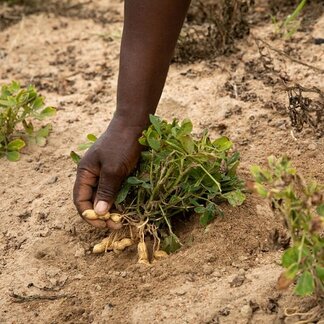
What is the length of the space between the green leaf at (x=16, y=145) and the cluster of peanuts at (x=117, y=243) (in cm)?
74

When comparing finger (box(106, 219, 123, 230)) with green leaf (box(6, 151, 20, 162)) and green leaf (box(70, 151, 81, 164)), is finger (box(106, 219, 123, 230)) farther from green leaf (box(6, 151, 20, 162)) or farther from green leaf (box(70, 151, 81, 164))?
green leaf (box(6, 151, 20, 162))

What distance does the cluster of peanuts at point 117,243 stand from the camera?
243 centimetres

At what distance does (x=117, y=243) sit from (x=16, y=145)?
0.85m

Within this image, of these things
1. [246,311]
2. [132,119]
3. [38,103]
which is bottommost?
[38,103]

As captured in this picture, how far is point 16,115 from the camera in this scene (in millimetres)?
3146

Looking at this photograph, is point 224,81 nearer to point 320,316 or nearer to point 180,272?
point 180,272

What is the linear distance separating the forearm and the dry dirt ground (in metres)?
0.46

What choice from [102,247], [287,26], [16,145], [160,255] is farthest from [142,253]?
[287,26]

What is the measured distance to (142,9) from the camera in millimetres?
2314

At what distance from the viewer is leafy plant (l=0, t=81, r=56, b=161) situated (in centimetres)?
308

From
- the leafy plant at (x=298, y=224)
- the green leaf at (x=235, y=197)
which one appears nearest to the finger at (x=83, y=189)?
the green leaf at (x=235, y=197)

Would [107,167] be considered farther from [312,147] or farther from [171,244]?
[312,147]

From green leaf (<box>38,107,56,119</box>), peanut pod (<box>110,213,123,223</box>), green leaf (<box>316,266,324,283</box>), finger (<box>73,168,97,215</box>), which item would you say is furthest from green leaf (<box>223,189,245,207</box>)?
green leaf (<box>38,107,56,119</box>)

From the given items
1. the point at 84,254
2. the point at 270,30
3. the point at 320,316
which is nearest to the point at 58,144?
the point at 84,254
